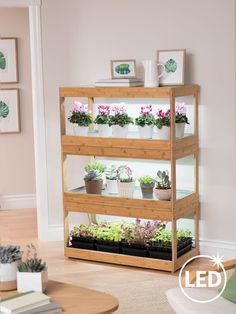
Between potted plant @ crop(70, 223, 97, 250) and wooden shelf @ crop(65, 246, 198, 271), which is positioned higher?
potted plant @ crop(70, 223, 97, 250)

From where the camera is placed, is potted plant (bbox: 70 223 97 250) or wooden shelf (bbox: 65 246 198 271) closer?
wooden shelf (bbox: 65 246 198 271)

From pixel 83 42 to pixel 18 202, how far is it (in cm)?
233

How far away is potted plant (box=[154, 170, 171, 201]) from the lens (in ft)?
16.8

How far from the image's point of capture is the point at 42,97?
5.96 m

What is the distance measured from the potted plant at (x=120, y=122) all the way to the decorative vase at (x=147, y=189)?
410 millimetres

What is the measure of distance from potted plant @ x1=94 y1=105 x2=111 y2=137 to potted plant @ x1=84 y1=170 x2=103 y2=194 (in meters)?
0.33

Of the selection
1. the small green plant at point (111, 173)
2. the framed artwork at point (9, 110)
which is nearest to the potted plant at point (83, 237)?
the small green plant at point (111, 173)

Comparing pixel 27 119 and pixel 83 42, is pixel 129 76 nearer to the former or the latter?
pixel 83 42

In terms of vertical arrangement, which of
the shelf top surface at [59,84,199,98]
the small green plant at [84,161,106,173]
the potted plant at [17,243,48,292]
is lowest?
the potted plant at [17,243,48,292]

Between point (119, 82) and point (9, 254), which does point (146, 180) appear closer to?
point (119, 82)

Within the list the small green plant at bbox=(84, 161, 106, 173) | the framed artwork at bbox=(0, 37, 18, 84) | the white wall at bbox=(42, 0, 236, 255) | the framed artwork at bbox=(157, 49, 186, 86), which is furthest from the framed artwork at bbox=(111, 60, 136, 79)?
the framed artwork at bbox=(0, 37, 18, 84)

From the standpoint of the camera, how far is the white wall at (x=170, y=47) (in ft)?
17.3

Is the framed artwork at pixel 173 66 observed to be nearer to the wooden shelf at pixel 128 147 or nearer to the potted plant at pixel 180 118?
the potted plant at pixel 180 118

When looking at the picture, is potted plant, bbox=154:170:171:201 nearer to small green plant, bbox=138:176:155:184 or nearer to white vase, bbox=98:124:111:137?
small green plant, bbox=138:176:155:184
